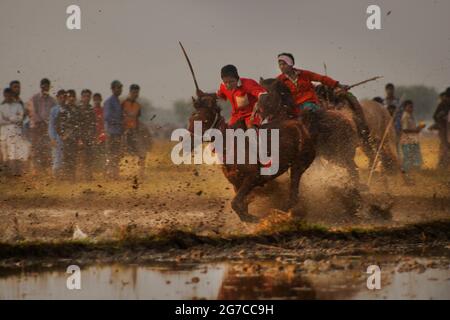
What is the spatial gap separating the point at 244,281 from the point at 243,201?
399 cm

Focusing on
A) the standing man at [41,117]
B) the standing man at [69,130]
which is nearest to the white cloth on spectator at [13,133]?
the standing man at [41,117]

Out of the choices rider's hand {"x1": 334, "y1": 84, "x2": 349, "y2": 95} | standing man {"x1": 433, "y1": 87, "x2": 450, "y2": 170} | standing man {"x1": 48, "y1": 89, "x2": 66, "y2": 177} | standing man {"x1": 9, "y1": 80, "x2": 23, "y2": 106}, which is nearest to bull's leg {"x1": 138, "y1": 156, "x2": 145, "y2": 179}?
standing man {"x1": 48, "y1": 89, "x2": 66, "y2": 177}

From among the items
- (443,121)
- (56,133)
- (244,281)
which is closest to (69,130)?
(56,133)

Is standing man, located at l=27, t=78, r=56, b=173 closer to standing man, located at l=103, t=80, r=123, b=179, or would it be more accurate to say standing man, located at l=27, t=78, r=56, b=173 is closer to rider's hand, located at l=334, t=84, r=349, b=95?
standing man, located at l=103, t=80, r=123, b=179

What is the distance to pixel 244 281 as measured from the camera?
12070 millimetres

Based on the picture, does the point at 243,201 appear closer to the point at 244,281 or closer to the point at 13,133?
the point at 244,281

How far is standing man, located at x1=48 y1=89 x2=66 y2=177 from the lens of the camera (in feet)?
67.3

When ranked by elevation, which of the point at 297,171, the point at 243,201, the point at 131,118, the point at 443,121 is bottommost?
the point at 243,201

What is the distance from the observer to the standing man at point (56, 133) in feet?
67.3

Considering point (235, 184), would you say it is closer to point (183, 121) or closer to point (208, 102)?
point (208, 102)

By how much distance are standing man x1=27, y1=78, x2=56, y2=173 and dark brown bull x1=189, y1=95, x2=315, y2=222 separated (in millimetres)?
5759

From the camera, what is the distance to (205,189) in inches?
701

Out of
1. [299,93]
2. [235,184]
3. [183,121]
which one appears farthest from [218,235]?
[183,121]
